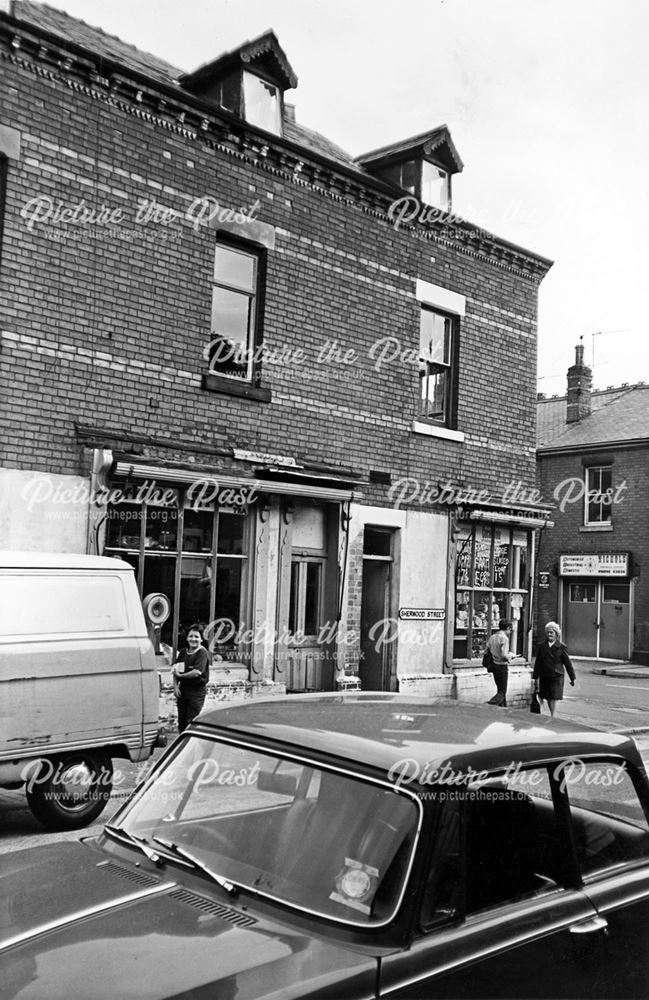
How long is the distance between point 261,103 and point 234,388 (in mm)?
4134

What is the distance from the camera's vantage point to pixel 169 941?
2.54 m

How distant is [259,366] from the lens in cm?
1267

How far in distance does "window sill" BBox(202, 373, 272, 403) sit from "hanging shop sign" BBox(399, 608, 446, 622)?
13.6ft

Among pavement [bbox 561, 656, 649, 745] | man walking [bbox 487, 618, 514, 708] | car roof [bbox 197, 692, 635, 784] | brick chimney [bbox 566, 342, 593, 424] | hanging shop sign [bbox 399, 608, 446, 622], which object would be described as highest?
brick chimney [bbox 566, 342, 593, 424]

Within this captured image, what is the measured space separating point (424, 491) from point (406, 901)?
39.9ft

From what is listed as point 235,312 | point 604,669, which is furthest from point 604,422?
point 235,312

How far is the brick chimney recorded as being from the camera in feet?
103

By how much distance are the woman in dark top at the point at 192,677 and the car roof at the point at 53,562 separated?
204 cm

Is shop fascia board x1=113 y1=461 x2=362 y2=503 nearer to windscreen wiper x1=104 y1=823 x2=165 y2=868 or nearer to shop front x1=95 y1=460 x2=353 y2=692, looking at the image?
shop front x1=95 y1=460 x2=353 y2=692

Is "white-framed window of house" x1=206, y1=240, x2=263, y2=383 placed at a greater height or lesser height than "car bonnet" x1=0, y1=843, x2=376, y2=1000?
greater

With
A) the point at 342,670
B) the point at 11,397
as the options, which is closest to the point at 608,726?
the point at 342,670

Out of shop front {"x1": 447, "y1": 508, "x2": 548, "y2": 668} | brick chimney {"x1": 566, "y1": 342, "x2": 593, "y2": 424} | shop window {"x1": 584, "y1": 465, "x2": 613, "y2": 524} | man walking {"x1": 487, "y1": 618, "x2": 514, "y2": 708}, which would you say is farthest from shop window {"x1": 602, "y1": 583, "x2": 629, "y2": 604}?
man walking {"x1": 487, "y1": 618, "x2": 514, "y2": 708}

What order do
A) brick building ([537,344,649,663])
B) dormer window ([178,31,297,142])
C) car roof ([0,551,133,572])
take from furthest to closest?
brick building ([537,344,649,663]) → dormer window ([178,31,297,142]) → car roof ([0,551,133,572])

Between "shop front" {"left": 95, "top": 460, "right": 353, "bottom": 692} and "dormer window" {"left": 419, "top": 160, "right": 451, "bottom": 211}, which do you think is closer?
"shop front" {"left": 95, "top": 460, "right": 353, "bottom": 692}
